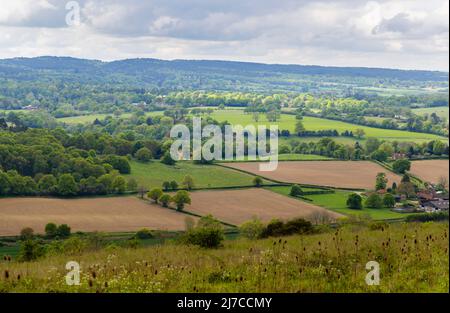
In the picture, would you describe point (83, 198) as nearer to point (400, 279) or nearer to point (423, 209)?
point (423, 209)

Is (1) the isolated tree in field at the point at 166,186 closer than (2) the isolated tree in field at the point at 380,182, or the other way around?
(2) the isolated tree in field at the point at 380,182

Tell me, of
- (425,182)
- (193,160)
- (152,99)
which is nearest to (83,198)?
(193,160)

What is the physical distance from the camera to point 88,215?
45.4 metres

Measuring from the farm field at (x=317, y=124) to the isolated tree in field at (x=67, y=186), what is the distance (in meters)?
54.3

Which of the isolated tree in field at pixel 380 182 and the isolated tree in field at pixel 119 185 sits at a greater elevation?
the isolated tree in field at pixel 380 182

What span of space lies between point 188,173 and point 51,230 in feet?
82.3

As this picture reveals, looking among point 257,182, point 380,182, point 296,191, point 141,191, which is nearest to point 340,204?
point 296,191

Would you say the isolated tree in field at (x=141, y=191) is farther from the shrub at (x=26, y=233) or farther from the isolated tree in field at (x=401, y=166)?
the isolated tree in field at (x=401, y=166)

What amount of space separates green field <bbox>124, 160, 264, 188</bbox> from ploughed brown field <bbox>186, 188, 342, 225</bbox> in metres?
3.27

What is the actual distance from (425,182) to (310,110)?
7724 centimetres

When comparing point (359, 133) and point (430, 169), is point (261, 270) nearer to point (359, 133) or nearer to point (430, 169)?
point (430, 169)

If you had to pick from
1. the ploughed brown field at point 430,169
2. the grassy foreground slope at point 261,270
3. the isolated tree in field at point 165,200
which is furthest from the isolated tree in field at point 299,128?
the grassy foreground slope at point 261,270

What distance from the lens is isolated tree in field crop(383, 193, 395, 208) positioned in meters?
50.0

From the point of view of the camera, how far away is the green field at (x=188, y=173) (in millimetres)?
58562
